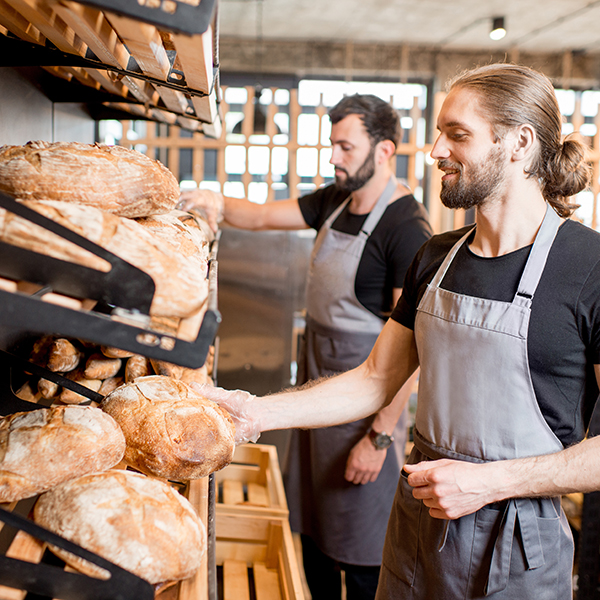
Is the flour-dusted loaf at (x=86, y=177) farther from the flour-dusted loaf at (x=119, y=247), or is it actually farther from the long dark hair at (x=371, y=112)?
the long dark hair at (x=371, y=112)

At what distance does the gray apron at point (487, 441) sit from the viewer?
1155mm

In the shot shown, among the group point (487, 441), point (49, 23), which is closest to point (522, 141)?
point (487, 441)

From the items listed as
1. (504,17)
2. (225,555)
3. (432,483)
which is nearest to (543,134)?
(432,483)

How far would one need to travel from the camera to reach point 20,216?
495 mm

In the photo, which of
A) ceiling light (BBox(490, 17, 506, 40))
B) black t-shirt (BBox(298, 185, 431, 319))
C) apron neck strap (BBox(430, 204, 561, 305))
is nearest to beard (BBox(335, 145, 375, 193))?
black t-shirt (BBox(298, 185, 431, 319))

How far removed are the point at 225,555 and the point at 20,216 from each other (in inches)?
55.2

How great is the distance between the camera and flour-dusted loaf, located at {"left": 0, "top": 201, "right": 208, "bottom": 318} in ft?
1.72

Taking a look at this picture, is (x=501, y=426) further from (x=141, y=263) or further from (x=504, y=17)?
(x=504, y=17)

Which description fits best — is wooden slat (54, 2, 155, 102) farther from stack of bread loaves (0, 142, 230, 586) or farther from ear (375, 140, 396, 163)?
ear (375, 140, 396, 163)

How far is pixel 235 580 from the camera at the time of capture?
152 cm

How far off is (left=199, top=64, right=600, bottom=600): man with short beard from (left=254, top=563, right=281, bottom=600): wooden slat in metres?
0.28

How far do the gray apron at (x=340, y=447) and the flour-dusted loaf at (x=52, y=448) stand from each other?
4.98 ft

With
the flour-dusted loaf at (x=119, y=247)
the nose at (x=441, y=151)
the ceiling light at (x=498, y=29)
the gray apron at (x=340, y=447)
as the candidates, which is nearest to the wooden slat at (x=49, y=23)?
the flour-dusted loaf at (x=119, y=247)

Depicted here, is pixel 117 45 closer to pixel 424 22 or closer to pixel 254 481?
pixel 254 481
